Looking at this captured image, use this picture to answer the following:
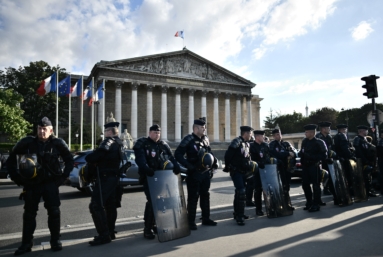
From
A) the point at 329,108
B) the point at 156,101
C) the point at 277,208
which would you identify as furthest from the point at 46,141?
the point at 329,108

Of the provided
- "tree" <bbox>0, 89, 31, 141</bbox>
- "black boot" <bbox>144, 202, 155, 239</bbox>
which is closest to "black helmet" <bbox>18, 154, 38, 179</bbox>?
"black boot" <bbox>144, 202, 155, 239</bbox>

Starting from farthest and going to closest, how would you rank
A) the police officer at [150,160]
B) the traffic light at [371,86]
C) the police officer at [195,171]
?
the traffic light at [371,86] → the police officer at [195,171] → the police officer at [150,160]

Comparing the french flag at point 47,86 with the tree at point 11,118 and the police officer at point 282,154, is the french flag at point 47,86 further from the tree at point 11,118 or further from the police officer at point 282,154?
the police officer at point 282,154

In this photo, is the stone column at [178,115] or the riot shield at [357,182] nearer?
the riot shield at [357,182]

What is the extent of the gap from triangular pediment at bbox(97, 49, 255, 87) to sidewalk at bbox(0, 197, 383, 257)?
38.9m

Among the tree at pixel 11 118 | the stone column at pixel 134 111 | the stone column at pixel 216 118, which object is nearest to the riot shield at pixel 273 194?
the tree at pixel 11 118

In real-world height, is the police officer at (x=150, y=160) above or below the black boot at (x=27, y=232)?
above

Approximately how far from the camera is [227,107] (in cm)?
5169

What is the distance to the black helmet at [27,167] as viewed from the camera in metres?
4.47

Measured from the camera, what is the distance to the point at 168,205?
5.12 meters

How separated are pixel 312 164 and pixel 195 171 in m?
3.33

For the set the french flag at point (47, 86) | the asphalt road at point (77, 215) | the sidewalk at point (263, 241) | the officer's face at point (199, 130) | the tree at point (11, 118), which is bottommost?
the asphalt road at point (77, 215)

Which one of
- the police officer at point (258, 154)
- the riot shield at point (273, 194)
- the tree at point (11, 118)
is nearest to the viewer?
the riot shield at point (273, 194)

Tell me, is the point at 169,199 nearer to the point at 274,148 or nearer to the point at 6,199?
the point at 274,148
